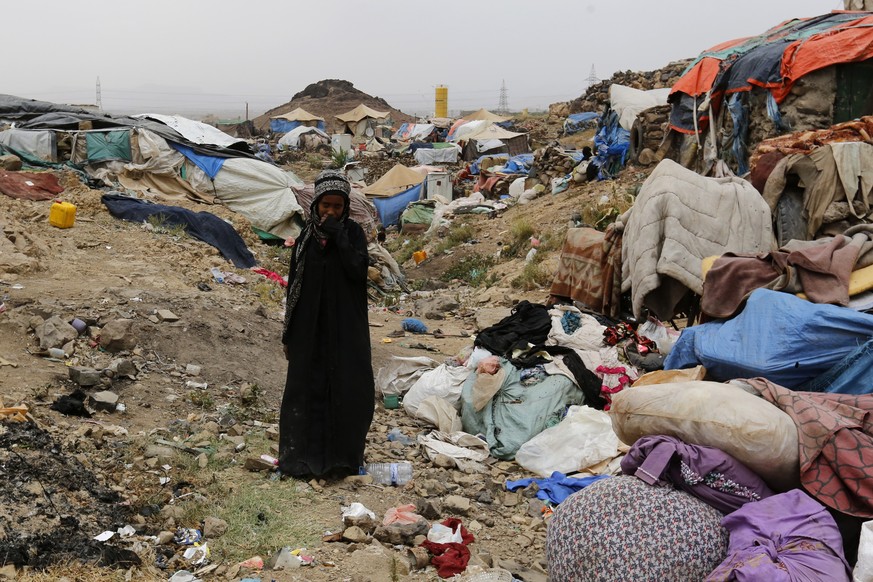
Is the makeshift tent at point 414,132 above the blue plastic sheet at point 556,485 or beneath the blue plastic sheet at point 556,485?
above

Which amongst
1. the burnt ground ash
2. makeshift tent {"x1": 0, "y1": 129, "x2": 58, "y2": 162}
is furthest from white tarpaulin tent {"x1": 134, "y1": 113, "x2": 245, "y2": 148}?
the burnt ground ash

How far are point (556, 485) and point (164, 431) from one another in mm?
2147

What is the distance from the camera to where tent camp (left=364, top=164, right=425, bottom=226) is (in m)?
19.3

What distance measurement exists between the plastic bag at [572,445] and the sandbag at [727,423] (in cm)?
160

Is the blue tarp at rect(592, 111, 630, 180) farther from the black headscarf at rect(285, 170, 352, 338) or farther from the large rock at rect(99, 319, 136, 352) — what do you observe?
the black headscarf at rect(285, 170, 352, 338)

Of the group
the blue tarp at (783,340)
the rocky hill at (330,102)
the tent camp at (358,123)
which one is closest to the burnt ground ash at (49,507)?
the blue tarp at (783,340)

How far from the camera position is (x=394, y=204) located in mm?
19359

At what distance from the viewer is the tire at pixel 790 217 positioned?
5.07 metres

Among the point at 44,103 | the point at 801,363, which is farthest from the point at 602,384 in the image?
the point at 44,103

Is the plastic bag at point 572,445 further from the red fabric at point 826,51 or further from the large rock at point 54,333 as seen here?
the red fabric at point 826,51

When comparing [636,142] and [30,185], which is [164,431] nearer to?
[30,185]

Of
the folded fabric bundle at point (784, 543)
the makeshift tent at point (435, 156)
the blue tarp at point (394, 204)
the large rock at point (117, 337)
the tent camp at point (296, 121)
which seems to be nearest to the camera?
the folded fabric bundle at point (784, 543)

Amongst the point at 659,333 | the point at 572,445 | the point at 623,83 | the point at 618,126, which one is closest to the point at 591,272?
the point at 659,333

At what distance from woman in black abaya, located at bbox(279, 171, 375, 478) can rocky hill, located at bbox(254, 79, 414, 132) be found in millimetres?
45241
